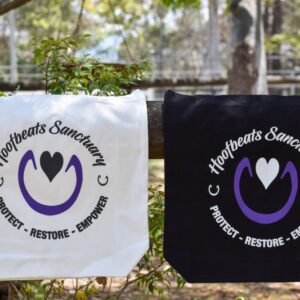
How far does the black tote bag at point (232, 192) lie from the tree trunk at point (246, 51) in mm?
4501

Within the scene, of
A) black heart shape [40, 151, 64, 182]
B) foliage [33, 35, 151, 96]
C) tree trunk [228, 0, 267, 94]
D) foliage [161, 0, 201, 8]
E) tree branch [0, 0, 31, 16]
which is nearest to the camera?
black heart shape [40, 151, 64, 182]

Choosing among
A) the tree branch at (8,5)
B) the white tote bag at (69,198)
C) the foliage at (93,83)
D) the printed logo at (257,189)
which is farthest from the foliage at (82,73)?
the tree branch at (8,5)

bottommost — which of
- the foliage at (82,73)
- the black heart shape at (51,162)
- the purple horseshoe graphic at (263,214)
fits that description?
the purple horseshoe graphic at (263,214)

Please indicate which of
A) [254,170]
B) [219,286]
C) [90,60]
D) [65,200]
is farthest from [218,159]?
[219,286]

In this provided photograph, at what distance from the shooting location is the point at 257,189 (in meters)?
2.56

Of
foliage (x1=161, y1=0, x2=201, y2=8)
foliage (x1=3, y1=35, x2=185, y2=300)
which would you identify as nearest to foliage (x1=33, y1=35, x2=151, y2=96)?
foliage (x1=3, y1=35, x2=185, y2=300)

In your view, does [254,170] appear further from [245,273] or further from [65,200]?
[65,200]

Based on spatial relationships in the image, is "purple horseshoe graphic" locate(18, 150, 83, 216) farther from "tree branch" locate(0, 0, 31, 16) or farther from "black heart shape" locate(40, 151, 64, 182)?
"tree branch" locate(0, 0, 31, 16)

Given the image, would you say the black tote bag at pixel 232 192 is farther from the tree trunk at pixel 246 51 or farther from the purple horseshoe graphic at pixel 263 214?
the tree trunk at pixel 246 51

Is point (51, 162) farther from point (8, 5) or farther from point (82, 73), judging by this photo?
point (8, 5)

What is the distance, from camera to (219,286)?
4.62 meters

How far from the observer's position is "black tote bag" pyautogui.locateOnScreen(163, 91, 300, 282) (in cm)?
253

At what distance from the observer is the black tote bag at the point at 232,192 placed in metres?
2.53

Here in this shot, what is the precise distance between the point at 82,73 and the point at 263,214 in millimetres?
1035
